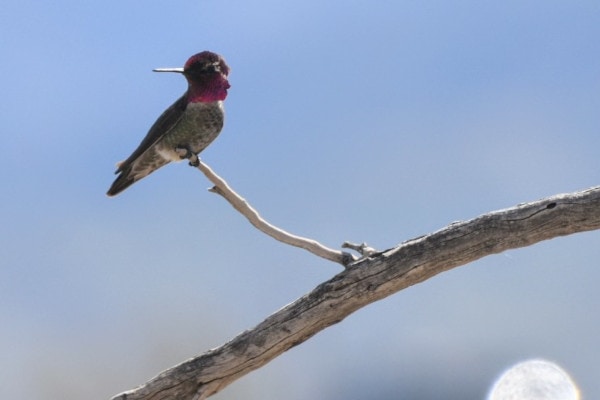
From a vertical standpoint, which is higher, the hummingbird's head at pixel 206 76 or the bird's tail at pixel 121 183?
the hummingbird's head at pixel 206 76

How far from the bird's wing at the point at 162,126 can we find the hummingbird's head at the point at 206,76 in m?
0.10

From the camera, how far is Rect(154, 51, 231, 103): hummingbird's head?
4.92 m

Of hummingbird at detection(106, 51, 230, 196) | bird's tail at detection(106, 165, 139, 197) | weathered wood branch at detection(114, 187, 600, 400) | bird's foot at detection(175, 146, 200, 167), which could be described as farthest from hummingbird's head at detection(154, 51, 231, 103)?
weathered wood branch at detection(114, 187, 600, 400)

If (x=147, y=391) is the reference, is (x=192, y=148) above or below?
above

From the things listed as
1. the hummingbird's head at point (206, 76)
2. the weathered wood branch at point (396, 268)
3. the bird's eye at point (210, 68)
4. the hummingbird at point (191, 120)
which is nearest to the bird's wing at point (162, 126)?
the hummingbird at point (191, 120)

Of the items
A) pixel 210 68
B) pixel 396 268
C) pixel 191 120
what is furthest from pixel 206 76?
pixel 396 268

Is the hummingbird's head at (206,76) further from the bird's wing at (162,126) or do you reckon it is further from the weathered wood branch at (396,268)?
the weathered wood branch at (396,268)

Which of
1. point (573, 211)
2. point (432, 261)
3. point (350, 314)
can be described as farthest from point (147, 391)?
point (573, 211)

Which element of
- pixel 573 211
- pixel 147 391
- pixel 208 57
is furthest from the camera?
pixel 208 57

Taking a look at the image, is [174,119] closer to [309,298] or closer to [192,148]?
[192,148]

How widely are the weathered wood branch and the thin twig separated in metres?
0.14

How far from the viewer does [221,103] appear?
199 inches

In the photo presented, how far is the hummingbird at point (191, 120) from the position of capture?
4.95m

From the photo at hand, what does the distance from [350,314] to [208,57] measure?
1960 millimetres
